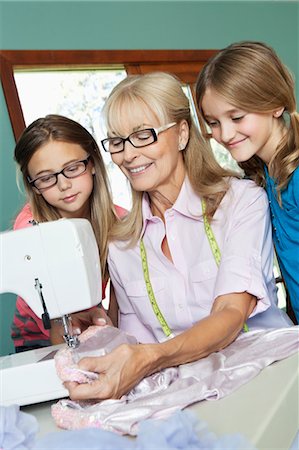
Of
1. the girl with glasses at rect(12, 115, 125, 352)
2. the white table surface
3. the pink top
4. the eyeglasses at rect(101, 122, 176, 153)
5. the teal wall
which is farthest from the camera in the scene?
the teal wall

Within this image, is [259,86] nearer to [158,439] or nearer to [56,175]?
[56,175]

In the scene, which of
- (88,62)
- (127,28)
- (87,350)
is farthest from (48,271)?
(127,28)

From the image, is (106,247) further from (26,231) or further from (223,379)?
(223,379)

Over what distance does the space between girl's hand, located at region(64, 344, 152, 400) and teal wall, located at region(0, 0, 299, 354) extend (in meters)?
2.87

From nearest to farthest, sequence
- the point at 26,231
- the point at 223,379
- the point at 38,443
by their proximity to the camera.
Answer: the point at 38,443 < the point at 223,379 < the point at 26,231

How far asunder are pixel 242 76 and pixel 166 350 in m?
0.92

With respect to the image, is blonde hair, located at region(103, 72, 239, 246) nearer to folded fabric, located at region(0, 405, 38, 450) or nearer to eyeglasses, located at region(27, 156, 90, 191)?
eyeglasses, located at region(27, 156, 90, 191)

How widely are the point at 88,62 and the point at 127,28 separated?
43 centimetres

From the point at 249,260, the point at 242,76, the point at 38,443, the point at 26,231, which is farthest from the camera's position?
the point at 242,76

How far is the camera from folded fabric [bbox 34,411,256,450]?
3.78 feet

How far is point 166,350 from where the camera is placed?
1.63 meters

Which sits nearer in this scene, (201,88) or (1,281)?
(1,281)

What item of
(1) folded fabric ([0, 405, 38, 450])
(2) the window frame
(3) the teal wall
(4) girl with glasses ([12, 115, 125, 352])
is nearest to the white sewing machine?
(1) folded fabric ([0, 405, 38, 450])

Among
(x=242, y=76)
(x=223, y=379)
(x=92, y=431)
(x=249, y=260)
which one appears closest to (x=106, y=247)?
(x=249, y=260)
